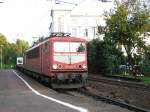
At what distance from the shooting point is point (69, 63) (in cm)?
2883

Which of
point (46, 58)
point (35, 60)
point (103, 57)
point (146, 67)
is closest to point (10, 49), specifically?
point (103, 57)

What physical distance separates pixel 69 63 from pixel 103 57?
26108 mm

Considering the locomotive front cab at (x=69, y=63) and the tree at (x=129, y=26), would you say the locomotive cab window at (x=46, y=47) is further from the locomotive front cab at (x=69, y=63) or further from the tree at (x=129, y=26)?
the tree at (x=129, y=26)

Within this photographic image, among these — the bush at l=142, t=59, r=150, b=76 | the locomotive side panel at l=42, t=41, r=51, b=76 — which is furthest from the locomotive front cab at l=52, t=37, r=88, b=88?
the bush at l=142, t=59, r=150, b=76

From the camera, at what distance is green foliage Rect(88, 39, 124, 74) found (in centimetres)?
5238

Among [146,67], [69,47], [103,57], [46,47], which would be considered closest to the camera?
[69,47]

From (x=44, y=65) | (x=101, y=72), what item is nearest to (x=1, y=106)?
(x=44, y=65)

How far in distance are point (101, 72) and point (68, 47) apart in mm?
27386

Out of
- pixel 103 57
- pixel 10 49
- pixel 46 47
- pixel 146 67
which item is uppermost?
pixel 10 49

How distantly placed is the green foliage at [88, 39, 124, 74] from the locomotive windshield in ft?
72.5

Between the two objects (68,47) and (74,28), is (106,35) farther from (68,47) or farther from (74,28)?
(74,28)

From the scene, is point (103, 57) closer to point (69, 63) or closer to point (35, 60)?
point (35, 60)

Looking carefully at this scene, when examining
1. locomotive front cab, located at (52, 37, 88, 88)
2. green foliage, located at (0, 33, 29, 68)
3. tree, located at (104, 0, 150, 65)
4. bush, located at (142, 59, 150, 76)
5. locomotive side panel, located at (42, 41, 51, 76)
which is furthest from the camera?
green foliage, located at (0, 33, 29, 68)

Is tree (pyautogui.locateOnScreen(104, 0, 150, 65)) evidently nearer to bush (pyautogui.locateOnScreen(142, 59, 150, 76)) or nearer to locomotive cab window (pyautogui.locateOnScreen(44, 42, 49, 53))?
bush (pyautogui.locateOnScreen(142, 59, 150, 76))
